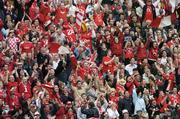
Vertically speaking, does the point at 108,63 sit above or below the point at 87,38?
below

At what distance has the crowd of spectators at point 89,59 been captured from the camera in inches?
1371

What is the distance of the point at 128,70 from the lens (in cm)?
3797

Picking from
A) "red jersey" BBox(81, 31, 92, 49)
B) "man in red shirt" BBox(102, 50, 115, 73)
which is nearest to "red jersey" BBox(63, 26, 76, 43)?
"red jersey" BBox(81, 31, 92, 49)

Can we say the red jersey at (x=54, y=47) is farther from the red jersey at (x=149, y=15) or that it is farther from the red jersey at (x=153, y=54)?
the red jersey at (x=149, y=15)

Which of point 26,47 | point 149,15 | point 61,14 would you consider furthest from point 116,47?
point 26,47

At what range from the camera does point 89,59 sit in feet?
126

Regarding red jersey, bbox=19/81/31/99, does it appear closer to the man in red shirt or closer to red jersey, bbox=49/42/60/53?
red jersey, bbox=49/42/60/53

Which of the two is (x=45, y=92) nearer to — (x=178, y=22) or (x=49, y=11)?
(x=49, y=11)

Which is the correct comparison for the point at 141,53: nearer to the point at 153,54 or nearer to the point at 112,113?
the point at 153,54

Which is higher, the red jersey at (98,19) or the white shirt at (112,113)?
the red jersey at (98,19)

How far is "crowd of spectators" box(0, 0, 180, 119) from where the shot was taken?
114 feet

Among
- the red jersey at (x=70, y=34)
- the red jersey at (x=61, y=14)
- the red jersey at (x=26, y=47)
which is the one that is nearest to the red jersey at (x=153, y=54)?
the red jersey at (x=70, y=34)

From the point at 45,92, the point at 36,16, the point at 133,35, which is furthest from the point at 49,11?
the point at 45,92

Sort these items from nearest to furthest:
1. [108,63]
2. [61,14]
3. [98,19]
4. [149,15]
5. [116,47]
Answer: [108,63] < [116,47] < [61,14] < [98,19] < [149,15]
